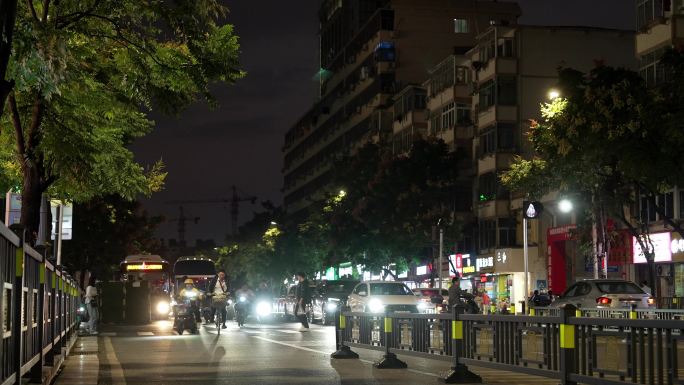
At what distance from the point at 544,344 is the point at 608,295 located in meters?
19.4

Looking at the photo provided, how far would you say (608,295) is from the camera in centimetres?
3138

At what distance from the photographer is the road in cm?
1595

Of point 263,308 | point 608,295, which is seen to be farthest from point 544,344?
point 263,308

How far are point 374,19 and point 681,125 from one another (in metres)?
63.1

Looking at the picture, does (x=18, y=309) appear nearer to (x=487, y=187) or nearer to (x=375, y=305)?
(x=375, y=305)

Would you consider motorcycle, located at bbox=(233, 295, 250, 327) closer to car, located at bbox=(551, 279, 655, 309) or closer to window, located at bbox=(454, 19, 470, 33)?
car, located at bbox=(551, 279, 655, 309)

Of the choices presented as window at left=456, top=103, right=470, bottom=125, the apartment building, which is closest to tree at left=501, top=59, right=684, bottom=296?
the apartment building

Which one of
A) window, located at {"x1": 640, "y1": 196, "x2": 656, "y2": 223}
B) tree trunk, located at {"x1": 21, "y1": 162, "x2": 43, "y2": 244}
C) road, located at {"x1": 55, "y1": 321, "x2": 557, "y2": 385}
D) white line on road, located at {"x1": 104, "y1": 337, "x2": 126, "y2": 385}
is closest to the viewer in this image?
road, located at {"x1": 55, "y1": 321, "x2": 557, "y2": 385}

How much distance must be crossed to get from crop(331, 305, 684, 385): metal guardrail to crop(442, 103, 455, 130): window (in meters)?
49.7

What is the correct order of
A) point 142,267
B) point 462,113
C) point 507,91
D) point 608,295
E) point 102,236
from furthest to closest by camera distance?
point 462,113 < point 102,236 < point 507,91 < point 142,267 < point 608,295

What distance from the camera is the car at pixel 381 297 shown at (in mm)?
35984

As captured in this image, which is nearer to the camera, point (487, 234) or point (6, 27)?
point (6, 27)

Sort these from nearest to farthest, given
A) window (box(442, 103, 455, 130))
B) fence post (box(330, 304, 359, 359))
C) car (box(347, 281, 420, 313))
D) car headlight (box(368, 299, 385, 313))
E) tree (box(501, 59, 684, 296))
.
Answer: fence post (box(330, 304, 359, 359)) < tree (box(501, 59, 684, 296)) < car (box(347, 281, 420, 313)) < car headlight (box(368, 299, 385, 313)) < window (box(442, 103, 455, 130))

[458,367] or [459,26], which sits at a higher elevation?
[459,26]
